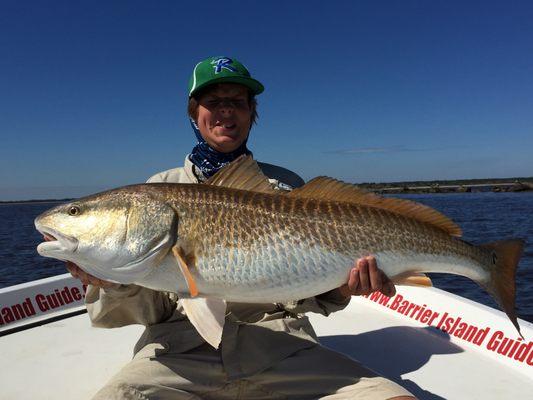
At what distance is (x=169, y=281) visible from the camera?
2.62 meters

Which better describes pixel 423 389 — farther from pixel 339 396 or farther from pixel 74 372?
pixel 74 372

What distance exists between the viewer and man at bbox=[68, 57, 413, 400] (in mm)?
2822

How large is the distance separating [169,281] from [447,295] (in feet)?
12.4

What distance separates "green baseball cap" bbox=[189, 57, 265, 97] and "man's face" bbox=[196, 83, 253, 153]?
113 millimetres

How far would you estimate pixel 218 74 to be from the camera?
349 cm

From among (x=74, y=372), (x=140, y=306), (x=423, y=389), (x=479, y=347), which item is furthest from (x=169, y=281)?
(x=479, y=347)

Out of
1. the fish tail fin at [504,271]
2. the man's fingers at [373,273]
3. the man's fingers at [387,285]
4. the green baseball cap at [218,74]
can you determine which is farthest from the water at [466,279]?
the green baseball cap at [218,74]

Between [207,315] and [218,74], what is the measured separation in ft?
6.13

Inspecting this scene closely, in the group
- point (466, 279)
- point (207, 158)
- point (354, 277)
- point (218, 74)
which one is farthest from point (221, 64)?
point (466, 279)

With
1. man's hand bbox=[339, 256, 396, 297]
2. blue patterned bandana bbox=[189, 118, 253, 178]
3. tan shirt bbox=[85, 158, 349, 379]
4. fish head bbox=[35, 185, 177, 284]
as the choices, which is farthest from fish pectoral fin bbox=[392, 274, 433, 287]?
blue patterned bandana bbox=[189, 118, 253, 178]

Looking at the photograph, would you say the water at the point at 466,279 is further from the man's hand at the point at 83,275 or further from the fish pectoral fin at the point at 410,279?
the man's hand at the point at 83,275

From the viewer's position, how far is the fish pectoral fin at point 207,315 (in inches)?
102

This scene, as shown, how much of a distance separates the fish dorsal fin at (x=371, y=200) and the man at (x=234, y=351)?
0.42 meters

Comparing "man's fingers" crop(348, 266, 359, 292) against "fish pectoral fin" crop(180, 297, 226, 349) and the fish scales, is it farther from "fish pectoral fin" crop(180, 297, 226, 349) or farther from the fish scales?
"fish pectoral fin" crop(180, 297, 226, 349)
